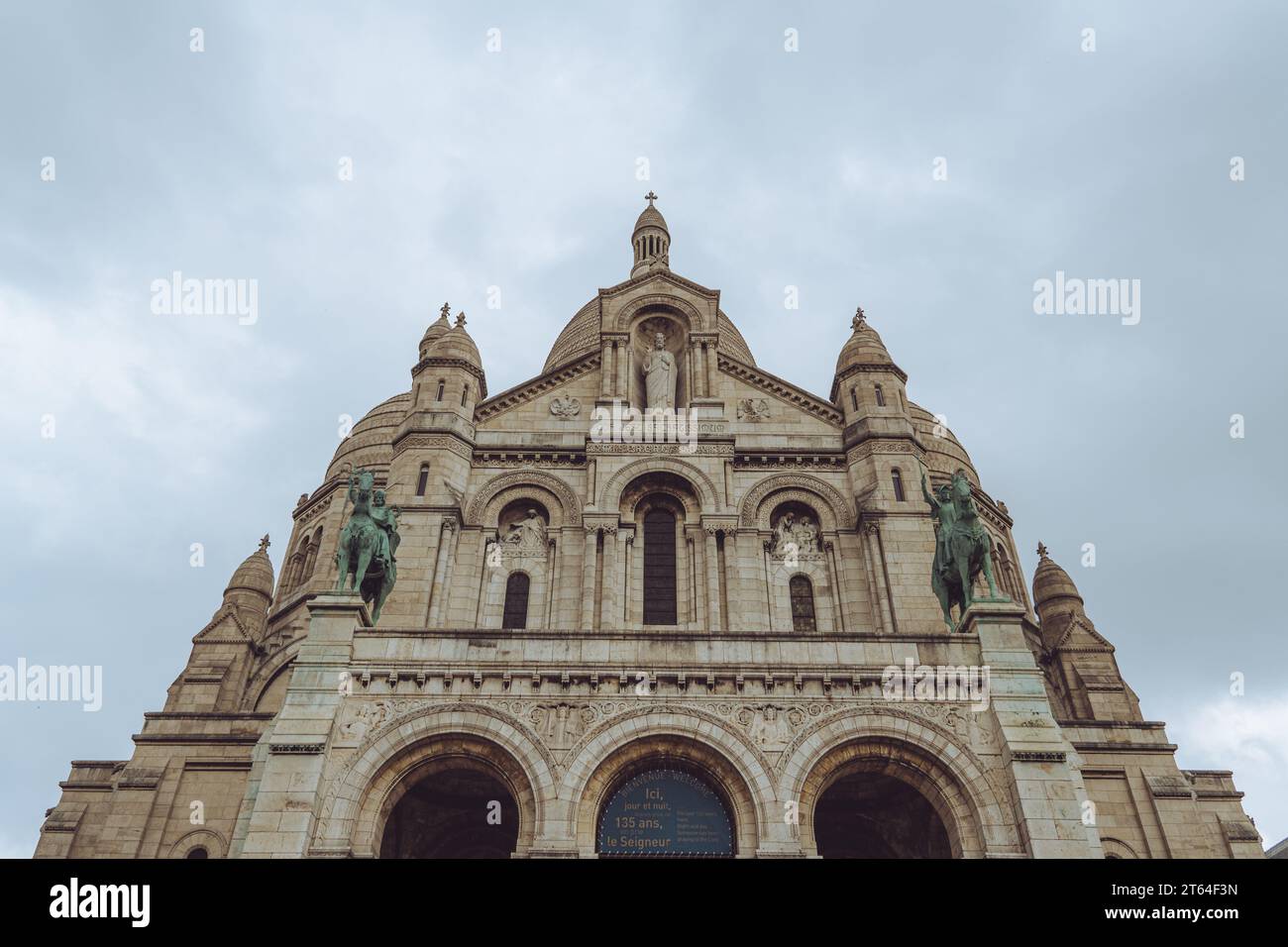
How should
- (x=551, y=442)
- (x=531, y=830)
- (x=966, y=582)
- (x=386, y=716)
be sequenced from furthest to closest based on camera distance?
(x=551, y=442)
(x=966, y=582)
(x=386, y=716)
(x=531, y=830)

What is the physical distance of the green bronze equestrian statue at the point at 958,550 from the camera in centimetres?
2084

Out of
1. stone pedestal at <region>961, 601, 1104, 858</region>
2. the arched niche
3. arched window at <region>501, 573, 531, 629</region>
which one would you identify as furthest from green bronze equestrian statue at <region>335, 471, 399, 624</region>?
stone pedestal at <region>961, 601, 1104, 858</region>

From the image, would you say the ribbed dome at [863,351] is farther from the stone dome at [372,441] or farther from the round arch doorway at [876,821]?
the stone dome at [372,441]

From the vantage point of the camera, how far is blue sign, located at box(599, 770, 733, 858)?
57.0ft

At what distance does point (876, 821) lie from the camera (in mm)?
20031

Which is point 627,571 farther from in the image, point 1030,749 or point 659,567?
point 1030,749

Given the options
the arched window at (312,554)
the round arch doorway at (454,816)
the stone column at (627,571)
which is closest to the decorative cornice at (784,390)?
the stone column at (627,571)

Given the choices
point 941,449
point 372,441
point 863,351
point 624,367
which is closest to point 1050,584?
point 941,449

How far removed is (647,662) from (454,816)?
5442 mm

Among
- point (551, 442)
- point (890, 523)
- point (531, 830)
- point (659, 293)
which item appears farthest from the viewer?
point (659, 293)

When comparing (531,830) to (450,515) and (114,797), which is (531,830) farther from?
(114,797)
